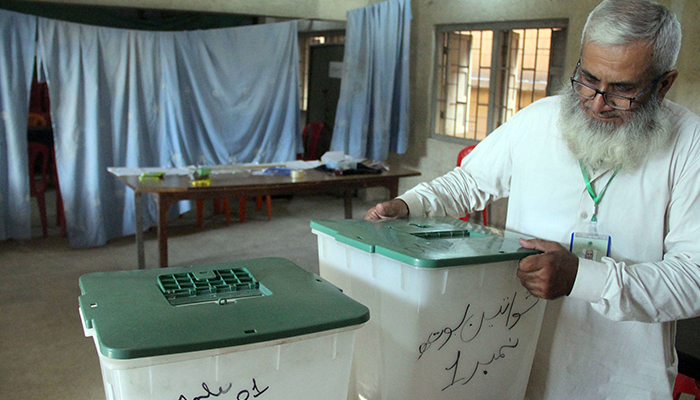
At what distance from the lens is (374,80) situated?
5.98 meters

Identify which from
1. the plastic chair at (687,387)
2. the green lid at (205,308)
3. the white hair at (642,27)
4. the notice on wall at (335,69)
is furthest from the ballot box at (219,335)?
the notice on wall at (335,69)

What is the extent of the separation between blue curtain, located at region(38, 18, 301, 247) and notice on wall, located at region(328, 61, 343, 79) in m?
1.71

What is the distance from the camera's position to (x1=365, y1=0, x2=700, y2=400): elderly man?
106cm

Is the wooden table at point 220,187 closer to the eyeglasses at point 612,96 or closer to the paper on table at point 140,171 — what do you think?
the paper on table at point 140,171

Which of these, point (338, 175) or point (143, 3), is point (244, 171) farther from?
point (143, 3)

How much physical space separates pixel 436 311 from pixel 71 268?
3.93 meters

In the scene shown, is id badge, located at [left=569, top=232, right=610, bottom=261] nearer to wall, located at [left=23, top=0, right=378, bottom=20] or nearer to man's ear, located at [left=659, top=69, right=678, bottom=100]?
man's ear, located at [left=659, top=69, right=678, bottom=100]

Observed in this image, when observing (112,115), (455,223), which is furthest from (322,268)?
(112,115)

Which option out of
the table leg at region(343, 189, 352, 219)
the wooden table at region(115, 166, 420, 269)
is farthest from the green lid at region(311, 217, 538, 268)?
the table leg at region(343, 189, 352, 219)

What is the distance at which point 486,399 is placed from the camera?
116 centimetres

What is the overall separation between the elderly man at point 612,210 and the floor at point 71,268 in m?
2.17

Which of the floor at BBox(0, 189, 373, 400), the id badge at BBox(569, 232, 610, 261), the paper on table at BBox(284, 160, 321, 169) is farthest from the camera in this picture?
the paper on table at BBox(284, 160, 321, 169)

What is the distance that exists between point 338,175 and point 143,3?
2.48 metres

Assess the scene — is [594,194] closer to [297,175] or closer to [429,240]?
[429,240]
